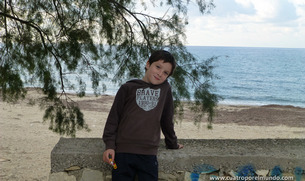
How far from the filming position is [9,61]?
334 centimetres

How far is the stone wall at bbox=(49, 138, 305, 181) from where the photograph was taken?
78.5 inches

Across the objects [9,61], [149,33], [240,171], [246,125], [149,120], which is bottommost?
[246,125]

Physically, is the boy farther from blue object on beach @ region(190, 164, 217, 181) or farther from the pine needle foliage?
the pine needle foliage

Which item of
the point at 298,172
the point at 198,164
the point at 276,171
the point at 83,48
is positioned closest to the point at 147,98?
the point at 198,164

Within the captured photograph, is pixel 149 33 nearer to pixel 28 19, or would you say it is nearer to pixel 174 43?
pixel 174 43

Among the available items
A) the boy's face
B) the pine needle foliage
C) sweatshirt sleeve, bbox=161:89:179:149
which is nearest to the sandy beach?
the pine needle foliage

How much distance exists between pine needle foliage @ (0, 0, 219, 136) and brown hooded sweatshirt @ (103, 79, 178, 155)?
1.52 metres

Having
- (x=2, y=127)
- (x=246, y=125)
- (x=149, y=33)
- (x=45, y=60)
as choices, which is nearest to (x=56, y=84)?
(x=45, y=60)

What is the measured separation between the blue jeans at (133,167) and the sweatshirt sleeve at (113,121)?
0.08 meters

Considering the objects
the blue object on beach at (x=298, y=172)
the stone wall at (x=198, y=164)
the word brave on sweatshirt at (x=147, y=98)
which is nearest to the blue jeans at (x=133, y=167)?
the stone wall at (x=198, y=164)

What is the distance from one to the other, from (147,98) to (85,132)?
6.41 m

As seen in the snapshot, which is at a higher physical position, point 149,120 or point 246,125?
point 149,120

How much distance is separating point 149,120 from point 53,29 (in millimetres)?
2023

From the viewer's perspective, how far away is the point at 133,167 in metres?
1.89
